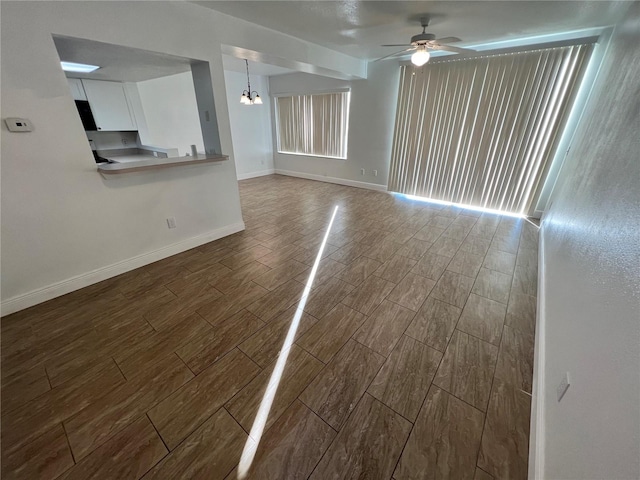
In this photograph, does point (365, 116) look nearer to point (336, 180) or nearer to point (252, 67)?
point (336, 180)

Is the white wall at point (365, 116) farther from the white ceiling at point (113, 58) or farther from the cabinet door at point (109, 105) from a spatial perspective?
the cabinet door at point (109, 105)

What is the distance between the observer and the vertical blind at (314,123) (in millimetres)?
5641

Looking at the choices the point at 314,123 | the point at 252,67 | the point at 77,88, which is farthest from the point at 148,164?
the point at 314,123

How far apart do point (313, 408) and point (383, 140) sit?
499 centimetres

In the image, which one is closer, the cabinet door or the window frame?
the cabinet door

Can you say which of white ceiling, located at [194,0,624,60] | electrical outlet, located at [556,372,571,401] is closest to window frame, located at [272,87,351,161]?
white ceiling, located at [194,0,624,60]

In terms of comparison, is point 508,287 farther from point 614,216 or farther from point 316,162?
point 316,162

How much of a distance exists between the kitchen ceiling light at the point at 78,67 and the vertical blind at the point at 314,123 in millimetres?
3910

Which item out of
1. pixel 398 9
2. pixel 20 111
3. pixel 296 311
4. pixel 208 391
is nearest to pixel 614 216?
pixel 296 311

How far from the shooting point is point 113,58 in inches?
105

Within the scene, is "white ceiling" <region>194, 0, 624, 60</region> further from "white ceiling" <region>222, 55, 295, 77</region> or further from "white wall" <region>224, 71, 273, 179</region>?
"white wall" <region>224, 71, 273, 179</region>

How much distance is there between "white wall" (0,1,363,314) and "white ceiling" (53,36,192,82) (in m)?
0.15

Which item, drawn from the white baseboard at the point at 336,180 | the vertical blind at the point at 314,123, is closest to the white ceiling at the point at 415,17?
the vertical blind at the point at 314,123

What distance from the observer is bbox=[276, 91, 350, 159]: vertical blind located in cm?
564
